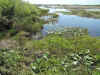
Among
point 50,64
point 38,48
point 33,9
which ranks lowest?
point 38,48

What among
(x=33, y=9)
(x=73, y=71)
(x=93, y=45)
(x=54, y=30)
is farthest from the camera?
(x=33, y=9)

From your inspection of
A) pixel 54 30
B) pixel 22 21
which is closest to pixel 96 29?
pixel 54 30

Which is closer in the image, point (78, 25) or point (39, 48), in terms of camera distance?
point (39, 48)

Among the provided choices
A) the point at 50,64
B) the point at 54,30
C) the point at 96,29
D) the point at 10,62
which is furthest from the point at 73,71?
the point at 96,29

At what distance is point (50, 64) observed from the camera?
2.46 meters

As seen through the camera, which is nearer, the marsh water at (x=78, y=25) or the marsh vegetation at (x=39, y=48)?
the marsh vegetation at (x=39, y=48)

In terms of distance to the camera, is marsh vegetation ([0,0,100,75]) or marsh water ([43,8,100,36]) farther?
marsh water ([43,8,100,36])

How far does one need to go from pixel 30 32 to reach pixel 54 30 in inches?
58.7

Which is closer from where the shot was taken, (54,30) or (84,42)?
(84,42)

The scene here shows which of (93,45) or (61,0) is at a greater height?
(61,0)

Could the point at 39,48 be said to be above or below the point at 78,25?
below

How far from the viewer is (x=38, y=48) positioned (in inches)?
168

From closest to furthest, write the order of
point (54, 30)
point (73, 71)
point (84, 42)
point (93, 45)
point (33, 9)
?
point (73, 71) < point (93, 45) < point (84, 42) < point (54, 30) < point (33, 9)

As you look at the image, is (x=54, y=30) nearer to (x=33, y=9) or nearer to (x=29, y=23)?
(x=29, y=23)
